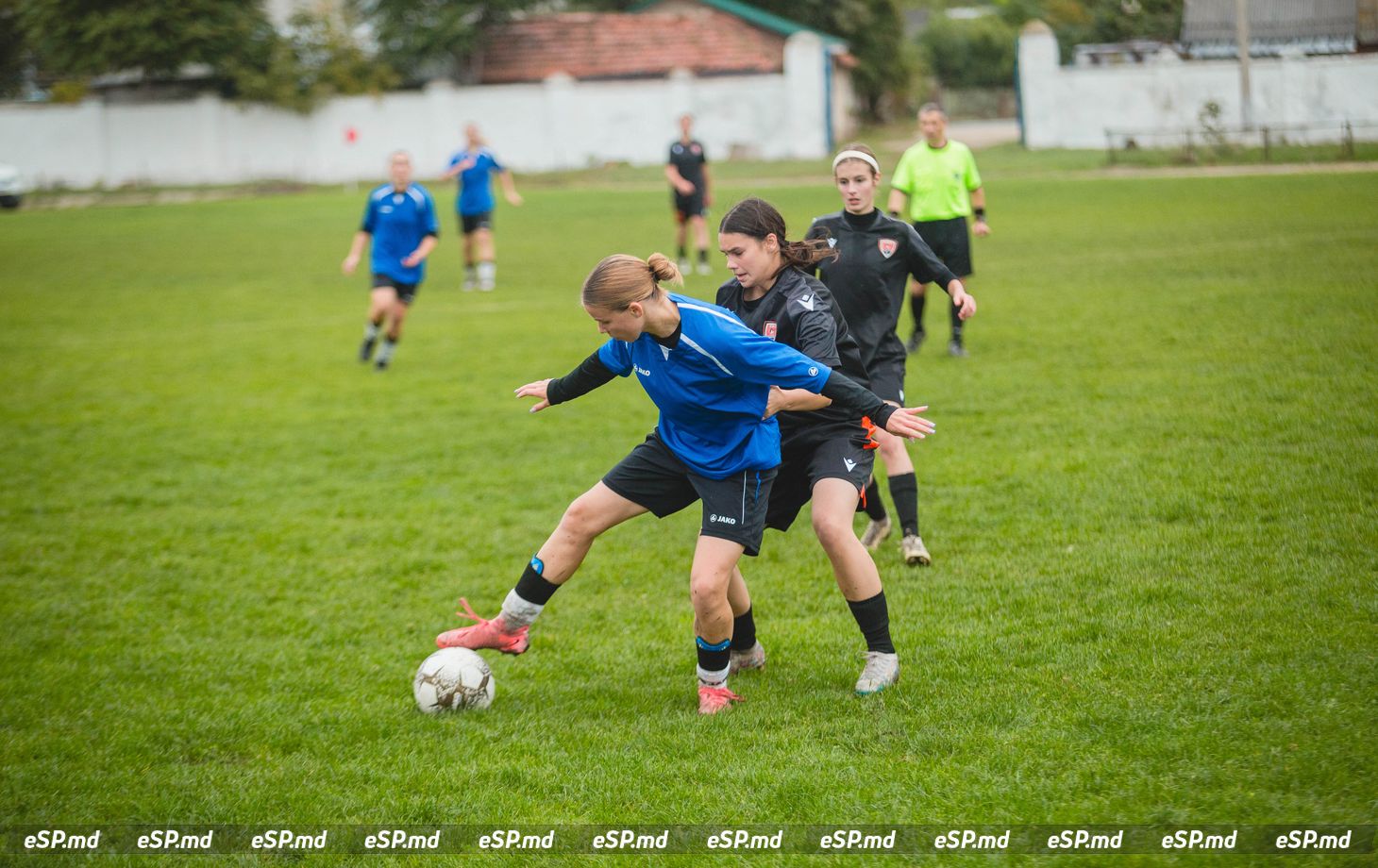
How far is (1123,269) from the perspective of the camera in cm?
1470

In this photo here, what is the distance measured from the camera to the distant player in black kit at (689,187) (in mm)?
17391

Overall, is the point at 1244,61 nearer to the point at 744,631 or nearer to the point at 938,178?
the point at 938,178

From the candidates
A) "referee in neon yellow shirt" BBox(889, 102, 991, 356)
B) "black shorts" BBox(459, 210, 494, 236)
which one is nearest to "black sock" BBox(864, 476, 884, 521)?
"referee in neon yellow shirt" BBox(889, 102, 991, 356)

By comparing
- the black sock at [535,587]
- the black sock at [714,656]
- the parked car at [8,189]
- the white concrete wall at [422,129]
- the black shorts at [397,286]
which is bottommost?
the black sock at [714,656]

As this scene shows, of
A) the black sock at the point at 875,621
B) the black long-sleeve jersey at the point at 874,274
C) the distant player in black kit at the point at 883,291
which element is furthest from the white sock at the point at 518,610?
the black long-sleeve jersey at the point at 874,274

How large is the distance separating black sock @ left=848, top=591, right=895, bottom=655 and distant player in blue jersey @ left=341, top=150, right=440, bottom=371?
8650 millimetres

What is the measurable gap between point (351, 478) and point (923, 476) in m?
4.13

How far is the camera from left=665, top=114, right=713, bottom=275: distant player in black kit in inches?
685

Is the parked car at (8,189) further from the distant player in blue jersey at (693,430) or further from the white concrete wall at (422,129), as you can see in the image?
the distant player in blue jersey at (693,430)

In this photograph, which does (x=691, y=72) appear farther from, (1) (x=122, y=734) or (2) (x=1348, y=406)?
(1) (x=122, y=734)

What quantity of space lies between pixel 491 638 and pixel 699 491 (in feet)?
3.74

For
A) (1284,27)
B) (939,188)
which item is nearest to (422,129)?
(1284,27)

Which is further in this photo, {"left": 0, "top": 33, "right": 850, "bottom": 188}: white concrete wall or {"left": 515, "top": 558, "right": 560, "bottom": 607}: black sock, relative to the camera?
Answer: {"left": 0, "top": 33, "right": 850, "bottom": 188}: white concrete wall

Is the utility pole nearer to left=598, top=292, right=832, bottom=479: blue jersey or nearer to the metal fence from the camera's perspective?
the metal fence
